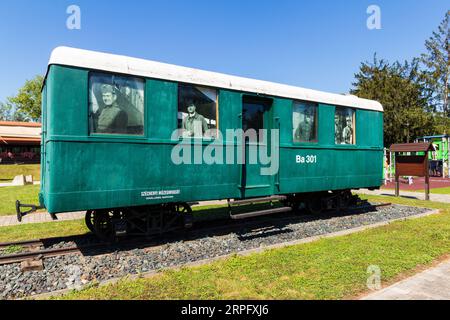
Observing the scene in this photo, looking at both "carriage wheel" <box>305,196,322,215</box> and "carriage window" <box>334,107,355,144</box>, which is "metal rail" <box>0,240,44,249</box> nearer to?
"carriage wheel" <box>305,196,322,215</box>

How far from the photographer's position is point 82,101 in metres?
5.40

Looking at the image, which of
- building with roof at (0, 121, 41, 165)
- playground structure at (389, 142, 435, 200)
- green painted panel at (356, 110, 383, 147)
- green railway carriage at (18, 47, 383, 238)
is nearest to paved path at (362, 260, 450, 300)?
green railway carriage at (18, 47, 383, 238)

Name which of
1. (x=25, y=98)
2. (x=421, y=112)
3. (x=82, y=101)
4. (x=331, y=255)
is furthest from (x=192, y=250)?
(x=25, y=98)

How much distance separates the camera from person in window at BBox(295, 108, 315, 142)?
27.3 ft

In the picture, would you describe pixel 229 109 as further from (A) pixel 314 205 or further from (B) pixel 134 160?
(A) pixel 314 205

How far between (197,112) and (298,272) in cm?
390

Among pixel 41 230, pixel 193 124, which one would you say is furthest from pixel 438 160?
pixel 41 230

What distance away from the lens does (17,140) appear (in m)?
35.2

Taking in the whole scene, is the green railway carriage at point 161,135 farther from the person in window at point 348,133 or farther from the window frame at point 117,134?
the person in window at point 348,133

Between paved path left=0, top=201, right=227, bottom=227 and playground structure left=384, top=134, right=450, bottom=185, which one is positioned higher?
playground structure left=384, top=134, right=450, bottom=185

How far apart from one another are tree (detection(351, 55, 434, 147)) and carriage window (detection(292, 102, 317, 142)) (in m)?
27.8

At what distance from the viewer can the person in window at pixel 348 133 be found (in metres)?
9.40
